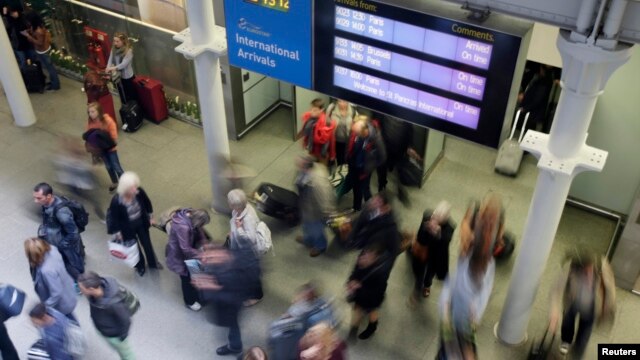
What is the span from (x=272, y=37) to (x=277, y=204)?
258 centimetres

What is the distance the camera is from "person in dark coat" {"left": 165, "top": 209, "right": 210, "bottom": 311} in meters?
6.42

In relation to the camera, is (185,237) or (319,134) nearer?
(185,237)

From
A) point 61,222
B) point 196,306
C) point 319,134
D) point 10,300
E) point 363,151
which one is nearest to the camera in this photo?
point 10,300

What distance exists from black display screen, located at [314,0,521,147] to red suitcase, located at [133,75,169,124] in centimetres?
481

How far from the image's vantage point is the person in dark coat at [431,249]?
6.50 m

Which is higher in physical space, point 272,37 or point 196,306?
point 272,37

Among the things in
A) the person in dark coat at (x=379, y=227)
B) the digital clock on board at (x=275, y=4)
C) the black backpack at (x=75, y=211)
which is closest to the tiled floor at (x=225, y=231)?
the person in dark coat at (x=379, y=227)

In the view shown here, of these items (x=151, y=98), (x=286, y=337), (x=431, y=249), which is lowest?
(x=151, y=98)

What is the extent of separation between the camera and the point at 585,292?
566cm

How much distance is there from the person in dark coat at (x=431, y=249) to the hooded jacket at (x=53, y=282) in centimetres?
354

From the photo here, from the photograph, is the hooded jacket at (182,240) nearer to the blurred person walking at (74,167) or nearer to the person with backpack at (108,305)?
the person with backpack at (108,305)

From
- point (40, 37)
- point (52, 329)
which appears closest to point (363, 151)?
point (52, 329)

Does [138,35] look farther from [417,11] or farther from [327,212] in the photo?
[417,11]

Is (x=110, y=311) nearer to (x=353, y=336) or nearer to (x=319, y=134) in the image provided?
(x=353, y=336)
